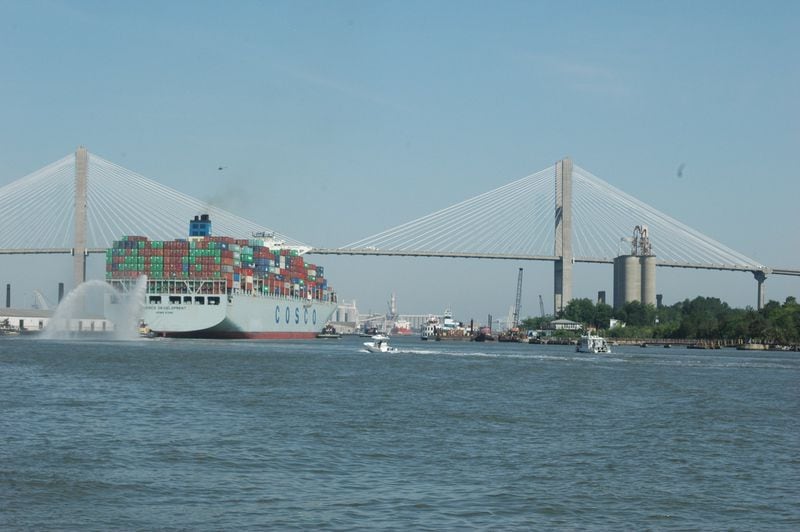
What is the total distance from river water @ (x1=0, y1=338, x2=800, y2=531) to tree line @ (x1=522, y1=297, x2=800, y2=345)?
9870 cm

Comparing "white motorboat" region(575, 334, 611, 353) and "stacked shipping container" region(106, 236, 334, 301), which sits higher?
"stacked shipping container" region(106, 236, 334, 301)

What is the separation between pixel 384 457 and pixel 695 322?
142m

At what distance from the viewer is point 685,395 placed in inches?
1570

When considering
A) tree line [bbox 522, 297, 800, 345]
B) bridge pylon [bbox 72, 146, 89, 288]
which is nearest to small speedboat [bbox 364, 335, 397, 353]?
bridge pylon [bbox 72, 146, 89, 288]

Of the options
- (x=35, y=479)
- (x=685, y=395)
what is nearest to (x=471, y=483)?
(x=35, y=479)

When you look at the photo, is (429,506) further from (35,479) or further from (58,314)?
(58,314)

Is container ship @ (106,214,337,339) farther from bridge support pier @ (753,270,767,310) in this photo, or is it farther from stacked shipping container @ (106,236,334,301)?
bridge support pier @ (753,270,767,310)

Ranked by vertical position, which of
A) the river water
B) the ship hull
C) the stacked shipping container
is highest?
the stacked shipping container

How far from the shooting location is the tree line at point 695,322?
13375 cm

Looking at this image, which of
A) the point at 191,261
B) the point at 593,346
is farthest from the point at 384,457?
the point at 191,261

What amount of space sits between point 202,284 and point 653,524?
86514 mm

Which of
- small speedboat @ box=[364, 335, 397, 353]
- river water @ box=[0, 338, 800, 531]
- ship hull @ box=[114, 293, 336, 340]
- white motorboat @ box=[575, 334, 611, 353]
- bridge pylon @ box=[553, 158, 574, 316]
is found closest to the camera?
river water @ box=[0, 338, 800, 531]

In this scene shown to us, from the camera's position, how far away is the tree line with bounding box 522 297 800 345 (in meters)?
134

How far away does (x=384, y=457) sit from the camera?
21.5 meters
